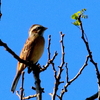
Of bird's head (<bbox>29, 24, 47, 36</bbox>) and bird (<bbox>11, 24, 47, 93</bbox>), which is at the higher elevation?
bird's head (<bbox>29, 24, 47, 36</bbox>)

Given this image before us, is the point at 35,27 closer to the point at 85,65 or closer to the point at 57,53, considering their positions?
the point at 57,53

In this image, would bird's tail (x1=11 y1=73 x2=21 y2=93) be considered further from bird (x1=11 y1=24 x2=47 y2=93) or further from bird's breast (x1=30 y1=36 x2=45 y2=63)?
bird's breast (x1=30 y1=36 x2=45 y2=63)

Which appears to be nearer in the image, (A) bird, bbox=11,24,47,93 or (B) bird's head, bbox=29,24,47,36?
(A) bird, bbox=11,24,47,93

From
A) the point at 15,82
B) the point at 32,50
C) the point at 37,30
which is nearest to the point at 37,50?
the point at 32,50

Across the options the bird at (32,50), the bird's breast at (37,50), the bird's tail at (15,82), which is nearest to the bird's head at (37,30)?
the bird at (32,50)

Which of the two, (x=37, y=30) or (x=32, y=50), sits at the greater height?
(x=37, y=30)

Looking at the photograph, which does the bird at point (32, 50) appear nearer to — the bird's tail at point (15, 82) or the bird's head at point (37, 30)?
the bird's tail at point (15, 82)

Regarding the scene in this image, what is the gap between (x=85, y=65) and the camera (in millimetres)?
4457

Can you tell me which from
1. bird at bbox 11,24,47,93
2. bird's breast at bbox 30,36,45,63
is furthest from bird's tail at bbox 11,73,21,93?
bird's breast at bbox 30,36,45,63

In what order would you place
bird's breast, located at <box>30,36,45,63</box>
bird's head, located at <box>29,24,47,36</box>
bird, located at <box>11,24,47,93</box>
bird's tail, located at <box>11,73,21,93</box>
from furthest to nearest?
bird's head, located at <box>29,24,47,36</box> → bird's breast, located at <box>30,36,45,63</box> → bird, located at <box>11,24,47,93</box> → bird's tail, located at <box>11,73,21,93</box>

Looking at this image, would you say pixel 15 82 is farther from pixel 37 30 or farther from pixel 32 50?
pixel 37 30

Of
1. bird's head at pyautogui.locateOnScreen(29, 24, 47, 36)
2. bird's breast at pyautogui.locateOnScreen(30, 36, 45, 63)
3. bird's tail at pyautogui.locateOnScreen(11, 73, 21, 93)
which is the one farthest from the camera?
bird's head at pyautogui.locateOnScreen(29, 24, 47, 36)

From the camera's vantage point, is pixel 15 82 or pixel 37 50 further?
pixel 37 50

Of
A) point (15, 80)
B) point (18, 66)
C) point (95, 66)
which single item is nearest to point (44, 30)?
point (18, 66)
